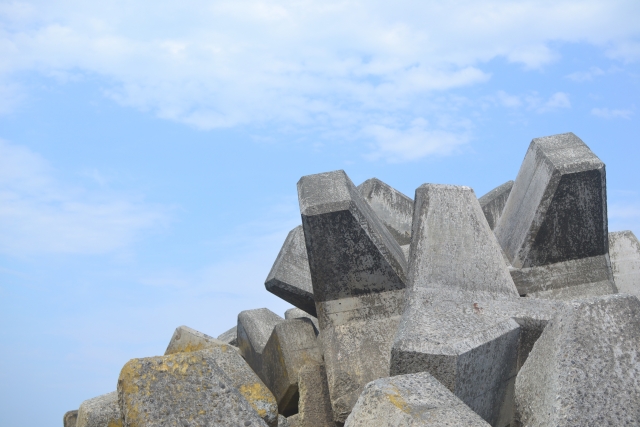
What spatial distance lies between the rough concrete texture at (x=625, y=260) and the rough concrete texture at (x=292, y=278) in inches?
111

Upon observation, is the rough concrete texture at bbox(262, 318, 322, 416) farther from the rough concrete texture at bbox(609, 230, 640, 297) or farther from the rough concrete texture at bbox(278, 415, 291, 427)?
the rough concrete texture at bbox(609, 230, 640, 297)

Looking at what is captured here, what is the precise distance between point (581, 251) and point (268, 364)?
268 cm

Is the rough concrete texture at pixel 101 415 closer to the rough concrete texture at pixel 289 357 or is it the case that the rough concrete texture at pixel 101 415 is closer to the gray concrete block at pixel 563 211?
the rough concrete texture at pixel 289 357

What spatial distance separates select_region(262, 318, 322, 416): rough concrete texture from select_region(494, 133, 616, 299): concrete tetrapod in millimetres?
1704

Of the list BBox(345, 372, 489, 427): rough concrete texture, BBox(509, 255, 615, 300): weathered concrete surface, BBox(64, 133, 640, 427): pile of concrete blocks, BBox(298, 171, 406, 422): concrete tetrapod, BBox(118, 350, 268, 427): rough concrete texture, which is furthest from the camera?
BBox(509, 255, 615, 300): weathered concrete surface

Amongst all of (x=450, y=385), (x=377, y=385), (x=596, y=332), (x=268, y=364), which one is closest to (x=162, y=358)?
(x=377, y=385)

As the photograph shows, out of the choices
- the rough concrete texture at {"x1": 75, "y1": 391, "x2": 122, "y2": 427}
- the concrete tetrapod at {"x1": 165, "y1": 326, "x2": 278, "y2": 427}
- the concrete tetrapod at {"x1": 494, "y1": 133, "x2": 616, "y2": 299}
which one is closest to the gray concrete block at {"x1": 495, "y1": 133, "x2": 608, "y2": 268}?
the concrete tetrapod at {"x1": 494, "y1": 133, "x2": 616, "y2": 299}

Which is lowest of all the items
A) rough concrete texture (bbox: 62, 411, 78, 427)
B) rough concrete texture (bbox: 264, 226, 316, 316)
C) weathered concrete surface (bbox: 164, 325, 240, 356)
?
rough concrete texture (bbox: 62, 411, 78, 427)

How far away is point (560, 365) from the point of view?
3.23 meters

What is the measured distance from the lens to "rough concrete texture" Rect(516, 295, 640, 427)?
3.10 meters

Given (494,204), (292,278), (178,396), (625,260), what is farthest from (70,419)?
(625,260)

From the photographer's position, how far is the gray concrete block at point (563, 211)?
5.36 meters

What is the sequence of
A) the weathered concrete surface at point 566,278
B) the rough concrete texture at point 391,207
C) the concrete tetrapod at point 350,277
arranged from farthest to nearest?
the rough concrete texture at point 391,207, the weathered concrete surface at point 566,278, the concrete tetrapod at point 350,277

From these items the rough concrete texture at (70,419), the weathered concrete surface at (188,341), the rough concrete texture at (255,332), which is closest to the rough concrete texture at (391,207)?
the rough concrete texture at (255,332)
